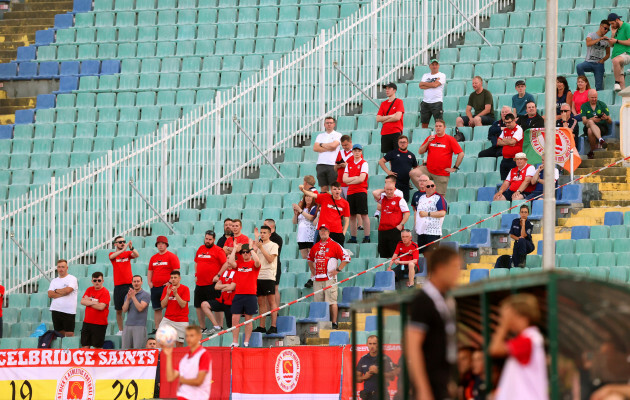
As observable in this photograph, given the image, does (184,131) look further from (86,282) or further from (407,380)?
(407,380)

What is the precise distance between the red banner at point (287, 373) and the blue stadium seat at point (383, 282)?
2.33m

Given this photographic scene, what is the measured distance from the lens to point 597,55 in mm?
22219

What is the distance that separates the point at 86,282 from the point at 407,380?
1381 cm

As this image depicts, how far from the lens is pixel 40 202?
76.6 feet

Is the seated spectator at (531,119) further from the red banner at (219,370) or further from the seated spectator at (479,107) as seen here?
the red banner at (219,370)

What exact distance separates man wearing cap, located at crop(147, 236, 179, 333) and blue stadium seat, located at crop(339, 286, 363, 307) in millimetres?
2854

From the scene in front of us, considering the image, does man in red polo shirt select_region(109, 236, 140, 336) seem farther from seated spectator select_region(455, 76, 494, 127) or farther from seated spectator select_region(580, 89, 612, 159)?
seated spectator select_region(580, 89, 612, 159)

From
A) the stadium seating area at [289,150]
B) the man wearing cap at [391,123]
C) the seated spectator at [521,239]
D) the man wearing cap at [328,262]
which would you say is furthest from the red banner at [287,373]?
the man wearing cap at [391,123]

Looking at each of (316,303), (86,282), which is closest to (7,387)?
(86,282)

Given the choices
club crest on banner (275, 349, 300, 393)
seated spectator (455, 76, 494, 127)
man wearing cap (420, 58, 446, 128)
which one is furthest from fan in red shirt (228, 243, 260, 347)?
seated spectator (455, 76, 494, 127)

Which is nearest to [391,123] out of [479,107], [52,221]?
[479,107]

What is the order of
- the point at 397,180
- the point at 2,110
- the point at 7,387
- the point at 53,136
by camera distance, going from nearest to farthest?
1. the point at 7,387
2. the point at 397,180
3. the point at 53,136
4. the point at 2,110

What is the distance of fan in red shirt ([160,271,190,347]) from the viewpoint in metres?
19.4

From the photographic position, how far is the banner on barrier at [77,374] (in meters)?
18.2
